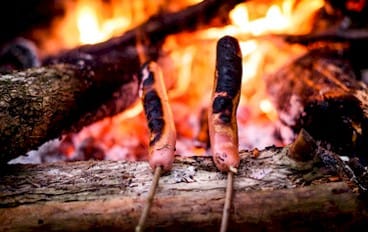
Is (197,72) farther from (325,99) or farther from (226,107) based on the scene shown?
(226,107)

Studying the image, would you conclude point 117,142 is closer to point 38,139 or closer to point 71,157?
point 71,157

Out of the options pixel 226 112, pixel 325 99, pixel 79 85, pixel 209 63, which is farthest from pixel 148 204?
pixel 209 63

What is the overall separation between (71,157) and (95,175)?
0.73 m

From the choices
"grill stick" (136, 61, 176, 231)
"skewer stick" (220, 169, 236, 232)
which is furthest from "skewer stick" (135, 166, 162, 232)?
"skewer stick" (220, 169, 236, 232)

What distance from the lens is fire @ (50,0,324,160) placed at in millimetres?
2340

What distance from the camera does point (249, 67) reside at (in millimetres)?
2586

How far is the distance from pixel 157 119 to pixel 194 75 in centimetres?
118

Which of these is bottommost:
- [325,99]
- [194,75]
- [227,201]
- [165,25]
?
[227,201]

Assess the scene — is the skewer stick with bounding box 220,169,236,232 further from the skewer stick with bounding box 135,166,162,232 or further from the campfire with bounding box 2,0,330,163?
the campfire with bounding box 2,0,330,163

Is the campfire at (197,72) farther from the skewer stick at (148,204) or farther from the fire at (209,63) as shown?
the skewer stick at (148,204)

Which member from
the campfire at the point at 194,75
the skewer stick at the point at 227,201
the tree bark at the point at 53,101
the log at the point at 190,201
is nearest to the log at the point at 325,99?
the campfire at the point at 194,75

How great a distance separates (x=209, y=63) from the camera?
2.71 m

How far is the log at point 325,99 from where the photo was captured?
177 cm

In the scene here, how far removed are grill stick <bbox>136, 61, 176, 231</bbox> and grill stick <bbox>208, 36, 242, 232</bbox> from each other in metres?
0.16
